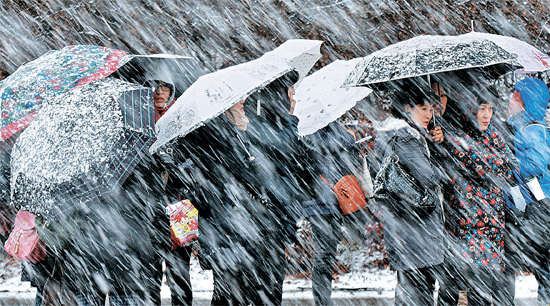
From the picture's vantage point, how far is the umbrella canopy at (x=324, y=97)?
5.35 meters

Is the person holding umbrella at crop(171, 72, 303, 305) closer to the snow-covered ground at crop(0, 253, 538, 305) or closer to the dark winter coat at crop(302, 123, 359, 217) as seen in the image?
the dark winter coat at crop(302, 123, 359, 217)

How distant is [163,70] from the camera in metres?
5.55

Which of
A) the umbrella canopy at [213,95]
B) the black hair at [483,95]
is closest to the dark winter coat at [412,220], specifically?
the black hair at [483,95]

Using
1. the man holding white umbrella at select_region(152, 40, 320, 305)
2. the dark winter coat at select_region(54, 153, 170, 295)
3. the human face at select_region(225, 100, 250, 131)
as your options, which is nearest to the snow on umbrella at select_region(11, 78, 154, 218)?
the dark winter coat at select_region(54, 153, 170, 295)

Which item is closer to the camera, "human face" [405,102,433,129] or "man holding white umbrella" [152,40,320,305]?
"human face" [405,102,433,129]

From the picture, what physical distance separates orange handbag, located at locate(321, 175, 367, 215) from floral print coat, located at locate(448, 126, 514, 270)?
724mm

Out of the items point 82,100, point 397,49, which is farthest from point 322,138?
point 82,100

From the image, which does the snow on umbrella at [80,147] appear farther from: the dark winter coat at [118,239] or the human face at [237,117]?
the human face at [237,117]

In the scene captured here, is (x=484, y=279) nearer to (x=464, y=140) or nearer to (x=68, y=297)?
(x=464, y=140)

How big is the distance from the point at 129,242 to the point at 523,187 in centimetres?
296

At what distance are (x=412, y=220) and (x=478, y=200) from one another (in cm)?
53

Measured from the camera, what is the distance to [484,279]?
4805mm

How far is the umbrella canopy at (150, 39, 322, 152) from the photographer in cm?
448

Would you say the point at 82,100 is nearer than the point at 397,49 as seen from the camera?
Yes
